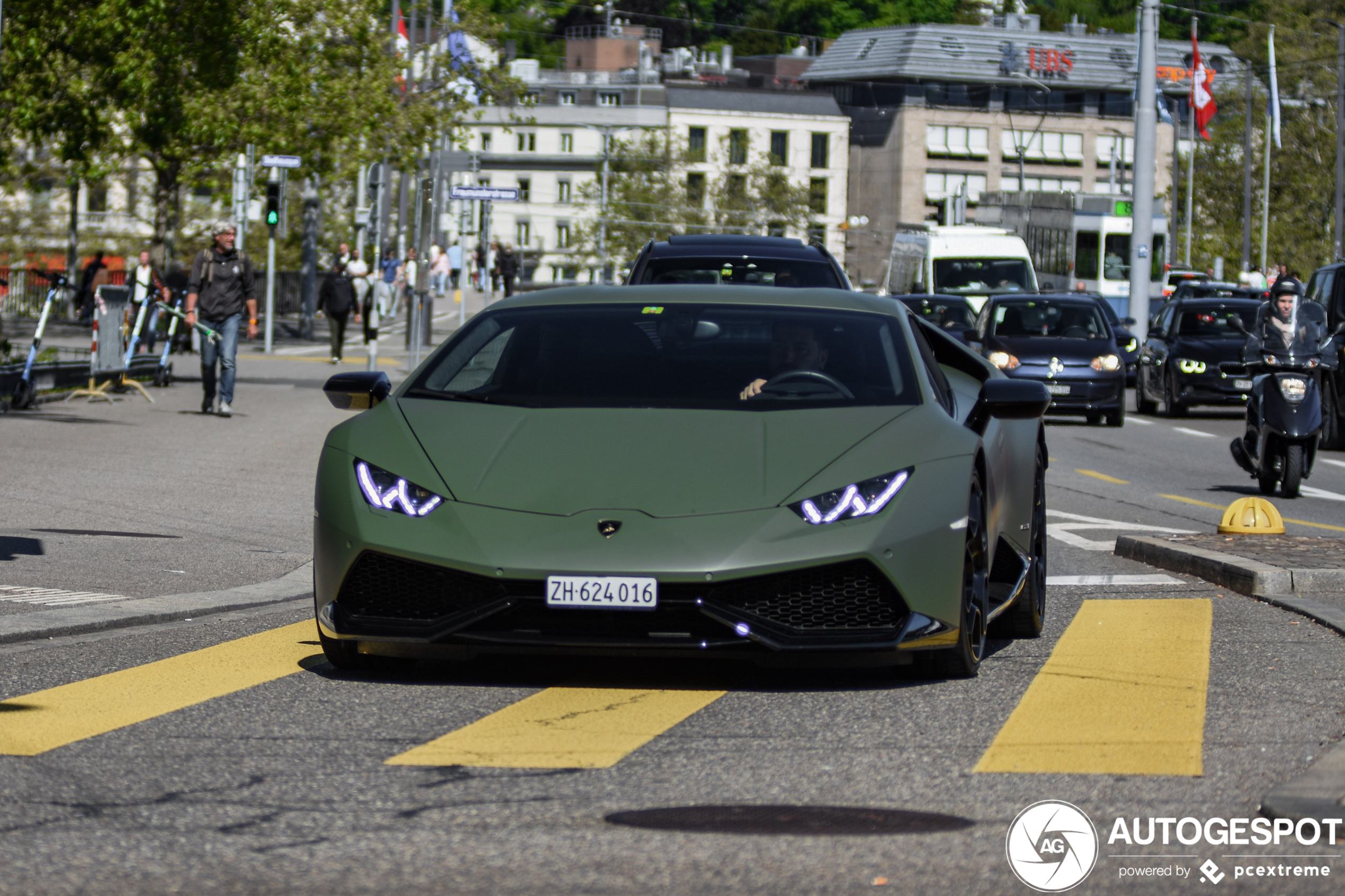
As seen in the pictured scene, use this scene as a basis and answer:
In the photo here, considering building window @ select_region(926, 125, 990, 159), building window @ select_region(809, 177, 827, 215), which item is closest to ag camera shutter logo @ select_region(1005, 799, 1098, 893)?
building window @ select_region(809, 177, 827, 215)

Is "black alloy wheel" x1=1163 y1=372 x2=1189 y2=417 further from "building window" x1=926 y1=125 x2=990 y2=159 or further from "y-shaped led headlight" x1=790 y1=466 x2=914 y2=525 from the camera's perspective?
"building window" x1=926 y1=125 x2=990 y2=159

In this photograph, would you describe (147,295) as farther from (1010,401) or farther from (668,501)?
(668,501)

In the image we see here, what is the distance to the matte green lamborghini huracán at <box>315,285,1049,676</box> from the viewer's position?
6.22 metres

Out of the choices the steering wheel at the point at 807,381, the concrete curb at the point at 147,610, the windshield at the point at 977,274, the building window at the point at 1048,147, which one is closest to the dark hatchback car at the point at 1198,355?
the windshield at the point at 977,274

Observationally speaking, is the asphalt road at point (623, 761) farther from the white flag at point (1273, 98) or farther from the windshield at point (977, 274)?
the white flag at point (1273, 98)

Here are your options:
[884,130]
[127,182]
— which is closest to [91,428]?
[127,182]

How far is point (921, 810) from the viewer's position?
4852 mm

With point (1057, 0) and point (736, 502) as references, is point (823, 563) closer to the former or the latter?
point (736, 502)

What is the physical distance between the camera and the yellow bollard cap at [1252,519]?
11.9m

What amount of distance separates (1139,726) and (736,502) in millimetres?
1354

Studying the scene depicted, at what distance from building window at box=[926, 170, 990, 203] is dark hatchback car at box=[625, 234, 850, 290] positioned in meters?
115

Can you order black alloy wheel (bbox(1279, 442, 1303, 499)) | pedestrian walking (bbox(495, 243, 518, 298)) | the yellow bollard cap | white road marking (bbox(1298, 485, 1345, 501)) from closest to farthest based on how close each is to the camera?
the yellow bollard cap, black alloy wheel (bbox(1279, 442, 1303, 499)), white road marking (bbox(1298, 485, 1345, 501)), pedestrian walking (bbox(495, 243, 518, 298))

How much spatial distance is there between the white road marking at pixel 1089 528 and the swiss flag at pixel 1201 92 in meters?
46.9

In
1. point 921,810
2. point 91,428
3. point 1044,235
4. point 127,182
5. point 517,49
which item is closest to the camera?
point 921,810
